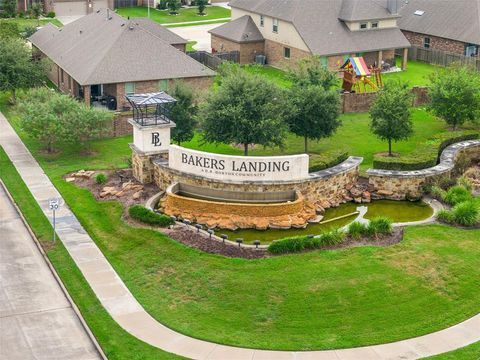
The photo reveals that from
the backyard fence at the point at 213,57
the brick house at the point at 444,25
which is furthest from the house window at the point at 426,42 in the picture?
the backyard fence at the point at 213,57

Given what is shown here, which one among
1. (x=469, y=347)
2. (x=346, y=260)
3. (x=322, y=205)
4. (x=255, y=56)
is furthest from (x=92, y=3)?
(x=469, y=347)

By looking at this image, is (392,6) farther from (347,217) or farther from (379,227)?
(379,227)

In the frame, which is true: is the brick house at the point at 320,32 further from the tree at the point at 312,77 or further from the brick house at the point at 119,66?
the tree at the point at 312,77

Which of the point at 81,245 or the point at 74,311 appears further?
the point at 81,245

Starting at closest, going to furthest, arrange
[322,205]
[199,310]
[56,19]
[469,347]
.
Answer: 1. [469,347]
2. [199,310]
3. [322,205]
4. [56,19]

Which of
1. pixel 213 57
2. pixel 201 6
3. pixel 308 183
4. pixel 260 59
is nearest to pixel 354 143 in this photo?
pixel 308 183

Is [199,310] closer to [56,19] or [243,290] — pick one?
[243,290]

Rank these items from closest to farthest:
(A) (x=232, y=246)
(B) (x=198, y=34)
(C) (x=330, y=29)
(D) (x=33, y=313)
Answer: (D) (x=33, y=313), (A) (x=232, y=246), (C) (x=330, y=29), (B) (x=198, y=34)
